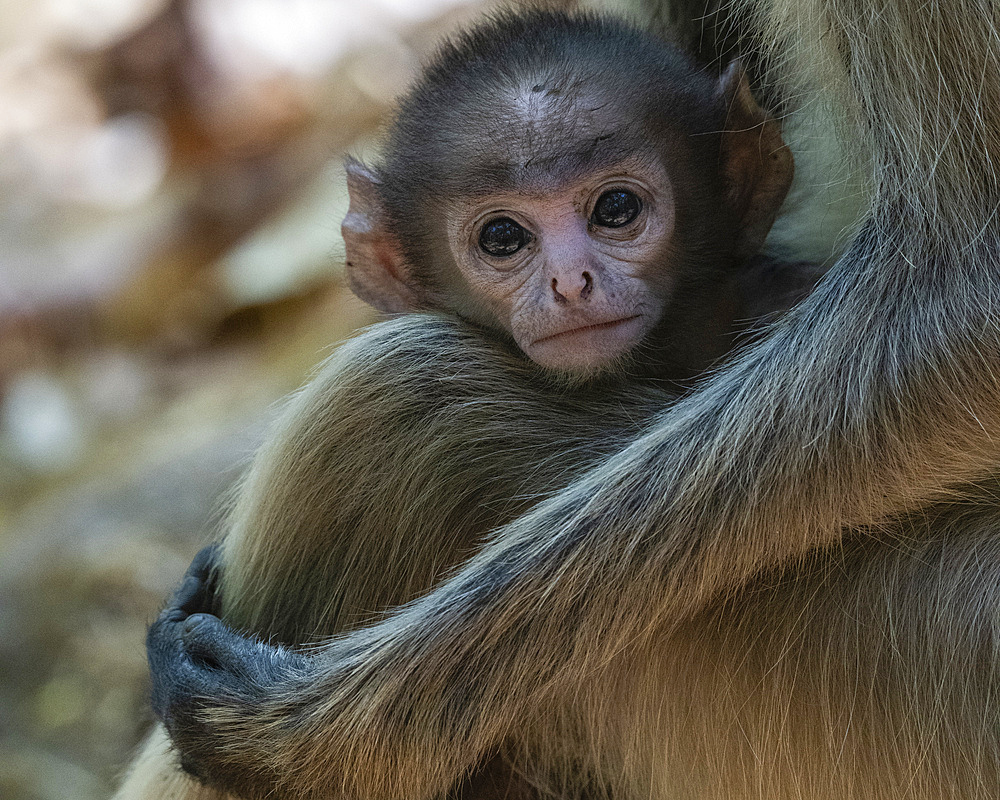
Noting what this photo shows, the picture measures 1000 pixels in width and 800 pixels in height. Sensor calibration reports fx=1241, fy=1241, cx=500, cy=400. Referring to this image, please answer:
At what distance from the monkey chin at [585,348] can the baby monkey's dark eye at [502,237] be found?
7.9 inches

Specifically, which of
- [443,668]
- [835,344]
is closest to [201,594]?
[443,668]

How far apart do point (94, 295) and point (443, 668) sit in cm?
535

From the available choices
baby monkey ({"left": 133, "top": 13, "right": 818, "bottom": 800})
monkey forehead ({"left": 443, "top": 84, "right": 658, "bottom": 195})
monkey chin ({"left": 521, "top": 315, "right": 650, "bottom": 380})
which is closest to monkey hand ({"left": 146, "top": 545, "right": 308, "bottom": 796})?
baby monkey ({"left": 133, "top": 13, "right": 818, "bottom": 800})

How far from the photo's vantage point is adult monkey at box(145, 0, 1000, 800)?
5.55ft

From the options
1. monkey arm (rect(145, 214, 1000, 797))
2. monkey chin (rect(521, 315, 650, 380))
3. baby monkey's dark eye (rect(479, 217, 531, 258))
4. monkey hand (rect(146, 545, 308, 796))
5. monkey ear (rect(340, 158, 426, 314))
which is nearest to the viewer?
monkey arm (rect(145, 214, 1000, 797))

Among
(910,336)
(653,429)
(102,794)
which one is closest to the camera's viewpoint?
(910,336)

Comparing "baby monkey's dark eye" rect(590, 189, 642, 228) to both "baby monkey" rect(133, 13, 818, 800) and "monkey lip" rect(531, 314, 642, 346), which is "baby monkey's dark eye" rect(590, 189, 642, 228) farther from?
"monkey lip" rect(531, 314, 642, 346)

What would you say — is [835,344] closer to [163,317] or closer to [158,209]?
[163,317]

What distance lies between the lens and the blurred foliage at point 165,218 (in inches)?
224

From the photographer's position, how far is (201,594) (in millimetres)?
2293

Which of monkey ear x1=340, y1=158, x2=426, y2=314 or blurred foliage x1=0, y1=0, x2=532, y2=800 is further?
blurred foliage x1=0, y1=0, x2=532, y2=800

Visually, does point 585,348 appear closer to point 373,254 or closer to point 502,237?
point 502,237

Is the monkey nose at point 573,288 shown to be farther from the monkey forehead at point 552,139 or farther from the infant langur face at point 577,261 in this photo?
the monkey forehead at point 552,139

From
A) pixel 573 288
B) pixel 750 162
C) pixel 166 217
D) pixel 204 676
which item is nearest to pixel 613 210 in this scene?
pixel 573 288
